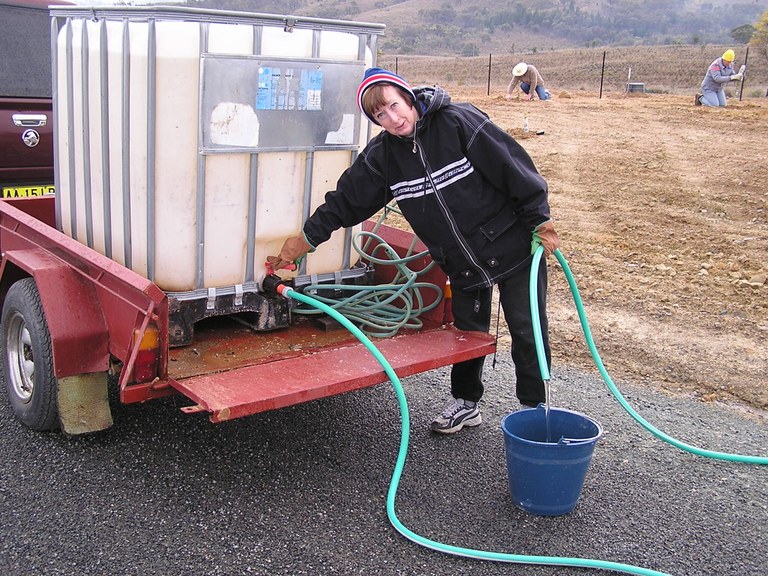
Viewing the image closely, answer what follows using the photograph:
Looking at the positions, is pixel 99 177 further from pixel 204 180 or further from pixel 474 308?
pixel 474 308

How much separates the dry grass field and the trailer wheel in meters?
2.97

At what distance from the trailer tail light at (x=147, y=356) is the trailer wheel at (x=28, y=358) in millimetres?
605

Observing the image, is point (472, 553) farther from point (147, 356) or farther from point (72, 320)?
point (72, 320)

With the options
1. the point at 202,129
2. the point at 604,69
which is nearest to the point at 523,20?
the point at 604,69

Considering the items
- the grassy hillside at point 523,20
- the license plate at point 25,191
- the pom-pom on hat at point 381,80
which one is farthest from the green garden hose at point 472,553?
the grassy hillside at point 523,20

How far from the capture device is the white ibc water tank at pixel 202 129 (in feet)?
11.1

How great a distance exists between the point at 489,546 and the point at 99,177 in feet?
7.95

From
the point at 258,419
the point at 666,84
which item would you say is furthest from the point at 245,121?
the point at 666,84

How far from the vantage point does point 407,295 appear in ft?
13.9

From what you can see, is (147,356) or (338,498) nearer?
(147,356)

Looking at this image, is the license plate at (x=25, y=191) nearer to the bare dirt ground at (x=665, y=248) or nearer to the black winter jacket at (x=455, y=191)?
the black winter jacket at (x=455, y=191)

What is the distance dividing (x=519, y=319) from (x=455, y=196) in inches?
25.2

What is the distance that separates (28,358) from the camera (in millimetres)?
3912

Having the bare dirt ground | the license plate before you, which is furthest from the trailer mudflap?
the license plate
